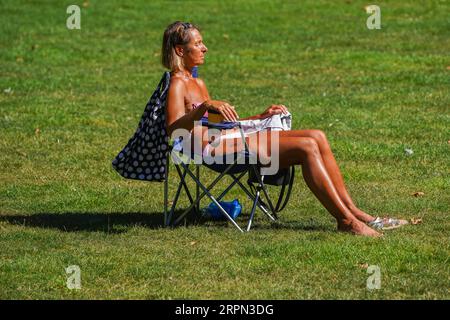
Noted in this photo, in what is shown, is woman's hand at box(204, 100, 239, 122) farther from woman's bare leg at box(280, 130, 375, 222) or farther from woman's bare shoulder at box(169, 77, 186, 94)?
woman's bare leg at box(280, 130, 375, 222)

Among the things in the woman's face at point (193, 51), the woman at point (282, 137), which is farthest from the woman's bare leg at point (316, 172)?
the woman's face at point (193, 51)

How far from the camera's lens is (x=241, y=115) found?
40.8 feet

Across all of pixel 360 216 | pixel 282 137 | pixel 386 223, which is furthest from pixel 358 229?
pixel 282 137

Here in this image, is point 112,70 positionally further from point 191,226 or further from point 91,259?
point 91,259

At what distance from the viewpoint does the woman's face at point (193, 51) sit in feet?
26.7

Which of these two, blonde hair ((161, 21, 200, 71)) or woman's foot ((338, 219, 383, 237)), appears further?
blonde hair ((161, 21, 200, 71))

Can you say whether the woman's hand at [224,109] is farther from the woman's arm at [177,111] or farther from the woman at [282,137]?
the woman's arm at [177,111]

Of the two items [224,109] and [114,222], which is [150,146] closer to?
[114,222]

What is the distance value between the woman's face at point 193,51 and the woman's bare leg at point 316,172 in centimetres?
74

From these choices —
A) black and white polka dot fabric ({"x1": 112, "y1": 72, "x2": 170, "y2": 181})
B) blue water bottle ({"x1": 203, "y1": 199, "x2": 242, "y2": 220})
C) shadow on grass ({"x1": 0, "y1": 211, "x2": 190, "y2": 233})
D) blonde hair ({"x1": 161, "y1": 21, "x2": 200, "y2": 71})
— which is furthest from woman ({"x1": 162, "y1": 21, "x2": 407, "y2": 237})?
shadow on grass ({"x1": 0, "y1": 211, "x2": 190, "y2": 233})

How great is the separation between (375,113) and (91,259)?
5930 millimetres

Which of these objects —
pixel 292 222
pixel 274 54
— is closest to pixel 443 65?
pixel 274 54

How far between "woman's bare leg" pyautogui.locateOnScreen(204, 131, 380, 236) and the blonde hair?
0.79 metres

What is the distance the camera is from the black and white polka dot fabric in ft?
26.4
